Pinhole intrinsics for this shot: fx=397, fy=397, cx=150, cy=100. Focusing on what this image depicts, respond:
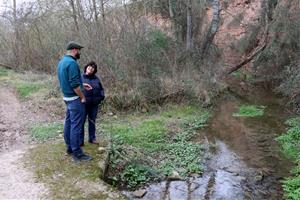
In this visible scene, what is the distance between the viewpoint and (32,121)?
1123 cm

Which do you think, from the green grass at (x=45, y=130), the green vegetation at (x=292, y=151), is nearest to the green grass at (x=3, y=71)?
the green grass at (x=45, y=130)

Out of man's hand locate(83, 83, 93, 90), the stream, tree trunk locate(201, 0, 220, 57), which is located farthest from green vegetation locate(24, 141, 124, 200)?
tree trunk locate(201, 0, 220, 57)

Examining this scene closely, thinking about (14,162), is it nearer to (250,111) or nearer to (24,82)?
(250,111)

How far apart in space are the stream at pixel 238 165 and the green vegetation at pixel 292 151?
0.16 metres

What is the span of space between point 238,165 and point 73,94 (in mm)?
3967

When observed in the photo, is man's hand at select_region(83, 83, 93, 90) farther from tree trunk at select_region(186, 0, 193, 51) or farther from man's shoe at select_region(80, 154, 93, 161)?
tree trunk at select_region(186, 0, 193, 51)

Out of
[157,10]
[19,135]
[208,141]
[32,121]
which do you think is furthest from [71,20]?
[208,141]

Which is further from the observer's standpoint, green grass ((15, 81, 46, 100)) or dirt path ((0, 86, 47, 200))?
green grass ((15, 81, 46, 100))

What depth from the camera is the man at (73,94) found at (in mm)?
6812

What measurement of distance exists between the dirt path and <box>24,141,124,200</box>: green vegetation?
0.18 m

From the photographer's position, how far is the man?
6812 mm

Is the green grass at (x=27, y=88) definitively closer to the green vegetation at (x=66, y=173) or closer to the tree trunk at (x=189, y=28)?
the tree trunk at (x=189, y=28)

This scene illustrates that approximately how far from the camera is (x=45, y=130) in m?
9.87

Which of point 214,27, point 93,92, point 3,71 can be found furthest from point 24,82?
point 93,92
